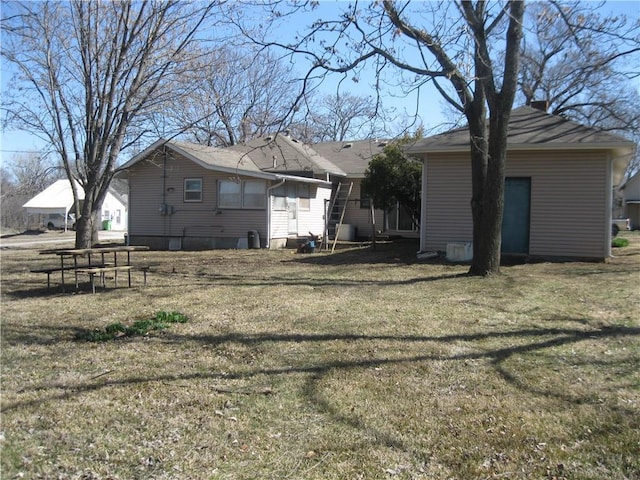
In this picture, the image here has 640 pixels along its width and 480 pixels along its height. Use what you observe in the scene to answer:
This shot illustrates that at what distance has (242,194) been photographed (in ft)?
67.9

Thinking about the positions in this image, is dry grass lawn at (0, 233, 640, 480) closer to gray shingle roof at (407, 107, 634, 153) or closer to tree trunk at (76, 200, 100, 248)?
gray shingle roof at (407, 107, 634, 153)

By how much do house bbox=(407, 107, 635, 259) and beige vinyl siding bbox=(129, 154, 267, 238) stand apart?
726cm

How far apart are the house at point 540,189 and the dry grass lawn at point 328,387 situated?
223 inches

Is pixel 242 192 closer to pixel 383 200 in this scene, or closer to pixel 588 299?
pixel 383 200

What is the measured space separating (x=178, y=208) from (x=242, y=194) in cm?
289

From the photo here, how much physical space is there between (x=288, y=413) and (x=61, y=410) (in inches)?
70.7

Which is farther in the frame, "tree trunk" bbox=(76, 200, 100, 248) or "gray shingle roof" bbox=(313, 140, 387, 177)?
"gray shingle roof" bbox=(313, 140, 387, 177)

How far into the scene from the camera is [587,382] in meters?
4.80

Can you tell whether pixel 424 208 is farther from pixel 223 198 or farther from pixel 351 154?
pixel 351 154

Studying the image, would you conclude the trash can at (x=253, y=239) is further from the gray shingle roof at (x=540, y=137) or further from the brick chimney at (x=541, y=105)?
the brick chimney at (x=541, y=105)

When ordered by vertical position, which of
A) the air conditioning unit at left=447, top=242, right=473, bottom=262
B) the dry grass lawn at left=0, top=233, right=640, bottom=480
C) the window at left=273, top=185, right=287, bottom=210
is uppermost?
the window at left=273, top=185, right=287, bottom=210

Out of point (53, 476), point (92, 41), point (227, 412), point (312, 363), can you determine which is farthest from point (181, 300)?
point (92, 41)

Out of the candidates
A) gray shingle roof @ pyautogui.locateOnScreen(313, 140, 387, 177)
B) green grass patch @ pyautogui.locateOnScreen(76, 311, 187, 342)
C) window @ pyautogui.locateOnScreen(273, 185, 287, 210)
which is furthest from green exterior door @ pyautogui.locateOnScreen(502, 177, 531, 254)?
gray shingle roof @ pyautogui.locateOnScreen(313, 140, 387, 177)

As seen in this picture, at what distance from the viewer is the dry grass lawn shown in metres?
3.46
